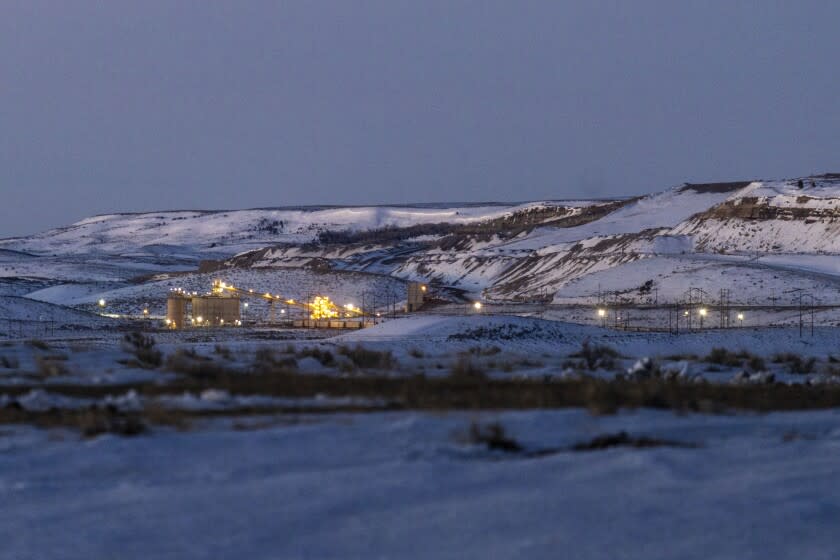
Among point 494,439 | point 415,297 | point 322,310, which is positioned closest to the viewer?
point 494,439

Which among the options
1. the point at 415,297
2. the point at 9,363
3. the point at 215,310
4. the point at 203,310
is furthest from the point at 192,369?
the point at 415,297

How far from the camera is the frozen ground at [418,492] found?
8180mm

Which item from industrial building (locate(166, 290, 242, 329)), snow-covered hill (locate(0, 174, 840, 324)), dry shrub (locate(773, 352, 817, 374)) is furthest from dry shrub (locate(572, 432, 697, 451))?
industrial building (locate(166, 290, 242, 329))

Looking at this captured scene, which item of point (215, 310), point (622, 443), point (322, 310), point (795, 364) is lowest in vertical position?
point (322, 310)

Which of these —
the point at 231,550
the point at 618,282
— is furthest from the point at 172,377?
the point at 618,282

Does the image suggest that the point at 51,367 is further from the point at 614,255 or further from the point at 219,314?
the point at 614,255

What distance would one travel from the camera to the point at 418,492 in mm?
9094

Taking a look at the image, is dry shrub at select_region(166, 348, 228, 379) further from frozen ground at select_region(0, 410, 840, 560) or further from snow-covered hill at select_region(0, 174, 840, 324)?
snow-covered hill at select_region(0, 174, 840, 324)

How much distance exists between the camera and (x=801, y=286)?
70.6 metres

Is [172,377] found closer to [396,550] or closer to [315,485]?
[315,485]

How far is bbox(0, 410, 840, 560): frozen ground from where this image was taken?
8180 mm

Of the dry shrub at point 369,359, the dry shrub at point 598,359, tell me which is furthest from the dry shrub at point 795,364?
the dry shrub at point 369,359

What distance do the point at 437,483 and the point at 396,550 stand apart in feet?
4.06

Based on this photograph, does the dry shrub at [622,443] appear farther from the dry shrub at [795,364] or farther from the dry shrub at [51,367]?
the dry shrub at [795,364]
